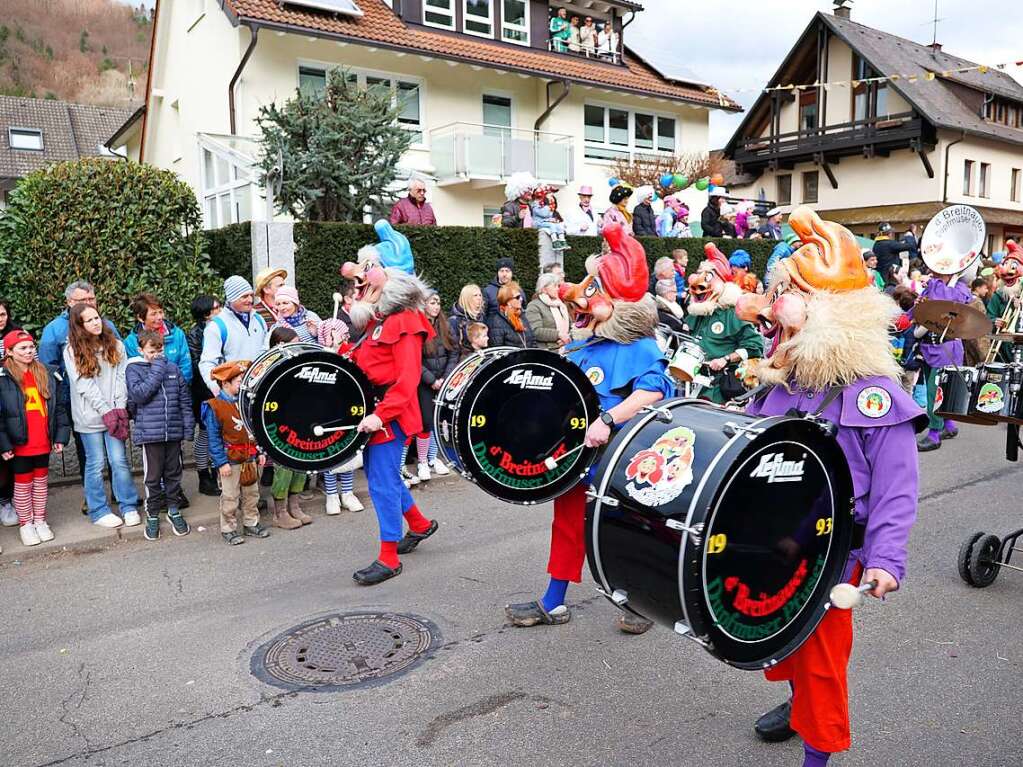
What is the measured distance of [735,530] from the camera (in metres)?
2.69

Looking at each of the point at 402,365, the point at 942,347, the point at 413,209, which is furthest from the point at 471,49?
the point at 402,365

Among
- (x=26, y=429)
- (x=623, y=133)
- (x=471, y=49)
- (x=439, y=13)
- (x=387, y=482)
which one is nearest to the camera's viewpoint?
(x=387, y=482)

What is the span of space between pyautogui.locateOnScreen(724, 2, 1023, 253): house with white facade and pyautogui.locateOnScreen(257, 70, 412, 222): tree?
22.5 metres

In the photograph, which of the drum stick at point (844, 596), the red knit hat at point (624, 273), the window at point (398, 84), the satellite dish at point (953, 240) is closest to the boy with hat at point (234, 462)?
the red knit hat at point (624, 273)

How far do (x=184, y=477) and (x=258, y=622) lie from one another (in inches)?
148

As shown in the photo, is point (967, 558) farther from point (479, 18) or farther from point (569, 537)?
point (479, 18)

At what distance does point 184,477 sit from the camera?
26.9 ft

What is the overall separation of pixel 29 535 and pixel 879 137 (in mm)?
31751

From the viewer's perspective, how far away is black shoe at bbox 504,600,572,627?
15.5 ft

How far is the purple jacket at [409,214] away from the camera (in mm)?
11236

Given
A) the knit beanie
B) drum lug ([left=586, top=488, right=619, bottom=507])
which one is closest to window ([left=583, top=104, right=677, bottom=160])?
the knit beanie

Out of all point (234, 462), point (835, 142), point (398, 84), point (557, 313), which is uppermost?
point (835, 142)

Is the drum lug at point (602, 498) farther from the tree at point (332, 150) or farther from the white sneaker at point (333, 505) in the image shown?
the tree at point (332, 150)

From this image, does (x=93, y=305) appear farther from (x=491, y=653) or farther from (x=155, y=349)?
(x=491, y=653)
